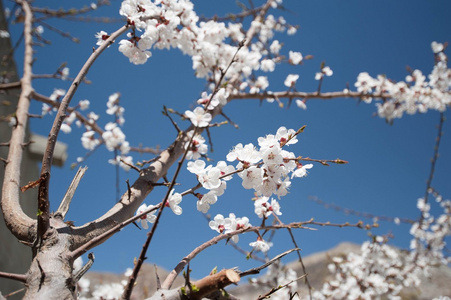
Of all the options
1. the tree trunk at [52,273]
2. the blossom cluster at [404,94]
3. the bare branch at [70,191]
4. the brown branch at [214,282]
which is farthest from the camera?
the blossom cluster at [404,94]

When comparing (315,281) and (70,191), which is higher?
(315,281)

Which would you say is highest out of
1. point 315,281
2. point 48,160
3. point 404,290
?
point 315,281

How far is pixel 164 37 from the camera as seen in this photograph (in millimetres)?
2043

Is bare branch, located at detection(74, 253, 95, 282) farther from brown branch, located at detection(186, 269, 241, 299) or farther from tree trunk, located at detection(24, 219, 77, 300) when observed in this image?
brown branch, located at detection(186, 269, 241, 299)

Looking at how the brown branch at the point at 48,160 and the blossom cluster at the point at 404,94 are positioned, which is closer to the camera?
the brown branch at the point at 48,160

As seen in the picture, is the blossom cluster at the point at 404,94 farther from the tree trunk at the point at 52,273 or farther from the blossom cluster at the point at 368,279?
the tree trunk at the point at 52,273

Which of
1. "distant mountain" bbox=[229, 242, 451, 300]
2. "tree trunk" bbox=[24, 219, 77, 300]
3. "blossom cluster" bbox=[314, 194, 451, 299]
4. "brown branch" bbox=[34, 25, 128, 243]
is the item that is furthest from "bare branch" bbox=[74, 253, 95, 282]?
"distant mountain" bbox=[229, 242, 451, 300]

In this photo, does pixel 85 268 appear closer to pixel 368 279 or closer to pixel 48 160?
pixel 48 160

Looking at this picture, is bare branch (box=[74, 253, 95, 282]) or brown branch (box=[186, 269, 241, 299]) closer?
brown branch (box=[186, 269, 241, 299])

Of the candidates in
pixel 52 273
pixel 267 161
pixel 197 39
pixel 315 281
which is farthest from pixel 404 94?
pixel 315 281

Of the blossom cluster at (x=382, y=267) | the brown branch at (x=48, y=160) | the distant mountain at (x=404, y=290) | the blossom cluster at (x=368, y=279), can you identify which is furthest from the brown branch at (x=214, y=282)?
the distant mountain at (x=404, y=290)

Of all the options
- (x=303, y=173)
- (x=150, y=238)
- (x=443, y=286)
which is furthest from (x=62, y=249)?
(x=443, y=286)

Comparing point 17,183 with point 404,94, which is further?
point 404,94

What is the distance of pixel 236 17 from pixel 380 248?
3713 millimetres
